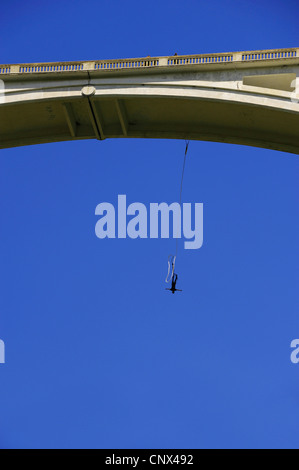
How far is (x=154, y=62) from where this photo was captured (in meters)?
33.6

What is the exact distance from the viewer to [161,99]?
3400 cm

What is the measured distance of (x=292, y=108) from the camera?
104 feet

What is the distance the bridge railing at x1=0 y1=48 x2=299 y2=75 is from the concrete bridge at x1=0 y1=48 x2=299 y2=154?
0.11 feet

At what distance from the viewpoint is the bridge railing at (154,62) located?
32.7 meters

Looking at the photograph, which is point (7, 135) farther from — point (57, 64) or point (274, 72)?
point (274, 72)

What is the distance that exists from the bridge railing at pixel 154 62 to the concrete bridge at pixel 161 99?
1.4 inches

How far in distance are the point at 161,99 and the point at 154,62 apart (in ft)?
4.42

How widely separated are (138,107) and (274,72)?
5283 mm

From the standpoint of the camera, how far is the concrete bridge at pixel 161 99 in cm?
3259

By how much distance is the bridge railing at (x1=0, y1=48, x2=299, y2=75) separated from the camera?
107ft

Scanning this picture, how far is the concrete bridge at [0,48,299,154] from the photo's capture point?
32.6 metres
